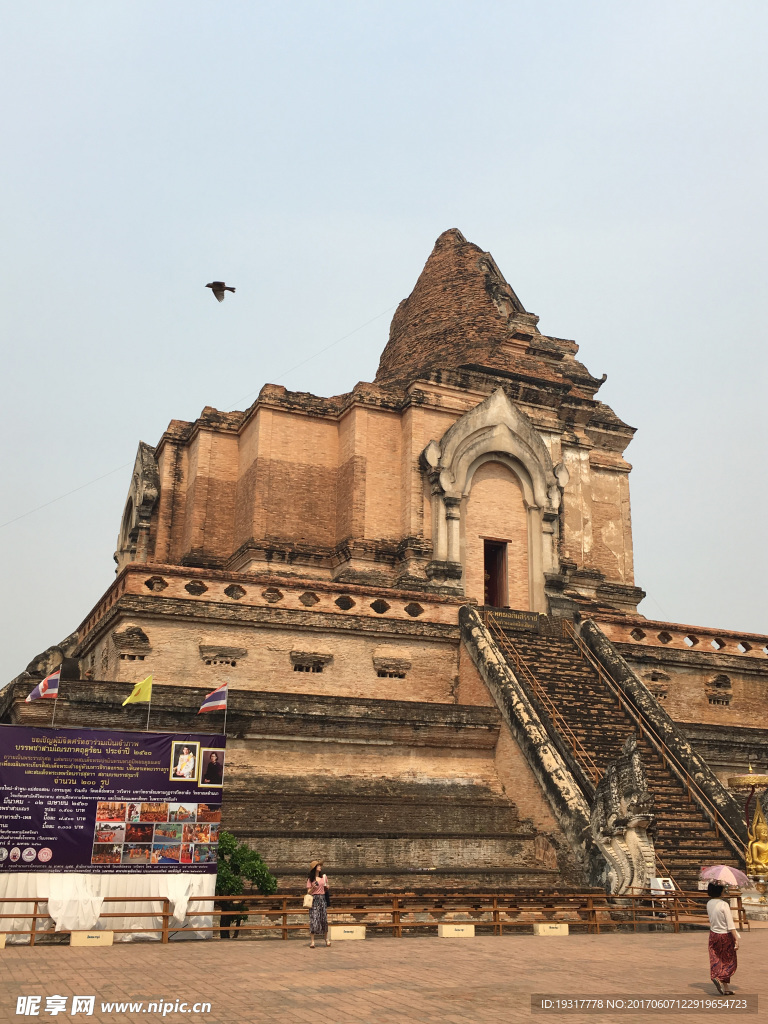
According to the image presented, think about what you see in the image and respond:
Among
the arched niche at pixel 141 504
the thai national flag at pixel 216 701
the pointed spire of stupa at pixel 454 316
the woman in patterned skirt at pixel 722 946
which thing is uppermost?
the pointed spire of stupa at pixel 454 316

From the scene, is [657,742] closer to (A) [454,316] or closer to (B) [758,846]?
(B) [758,846]

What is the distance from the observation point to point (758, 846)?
16.0 meters

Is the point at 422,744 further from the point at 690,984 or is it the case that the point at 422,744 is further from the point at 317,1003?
the point at 317,1003

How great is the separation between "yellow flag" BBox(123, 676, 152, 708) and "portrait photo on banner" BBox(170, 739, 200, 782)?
79.1 inches

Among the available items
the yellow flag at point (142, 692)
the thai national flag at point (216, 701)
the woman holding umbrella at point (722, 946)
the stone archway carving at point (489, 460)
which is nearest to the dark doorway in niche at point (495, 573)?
the stone archway carving at point (489, 460)

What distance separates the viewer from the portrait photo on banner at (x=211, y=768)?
527 inches

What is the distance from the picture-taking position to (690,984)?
1008 centimetres

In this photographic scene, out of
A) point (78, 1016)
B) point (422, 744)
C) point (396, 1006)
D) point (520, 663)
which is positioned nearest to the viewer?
point (78, 1016)

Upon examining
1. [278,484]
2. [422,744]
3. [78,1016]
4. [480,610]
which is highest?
[278,484]

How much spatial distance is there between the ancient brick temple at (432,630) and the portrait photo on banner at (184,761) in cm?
203

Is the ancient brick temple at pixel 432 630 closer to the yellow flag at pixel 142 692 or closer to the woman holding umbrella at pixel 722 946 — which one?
the yellow flag at pixel 142 692

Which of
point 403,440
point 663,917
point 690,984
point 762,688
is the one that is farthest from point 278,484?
point 690,984

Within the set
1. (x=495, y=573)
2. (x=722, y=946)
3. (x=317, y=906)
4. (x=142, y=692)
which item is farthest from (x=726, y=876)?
(x=495, y=573)

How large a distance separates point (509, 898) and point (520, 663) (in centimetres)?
720
